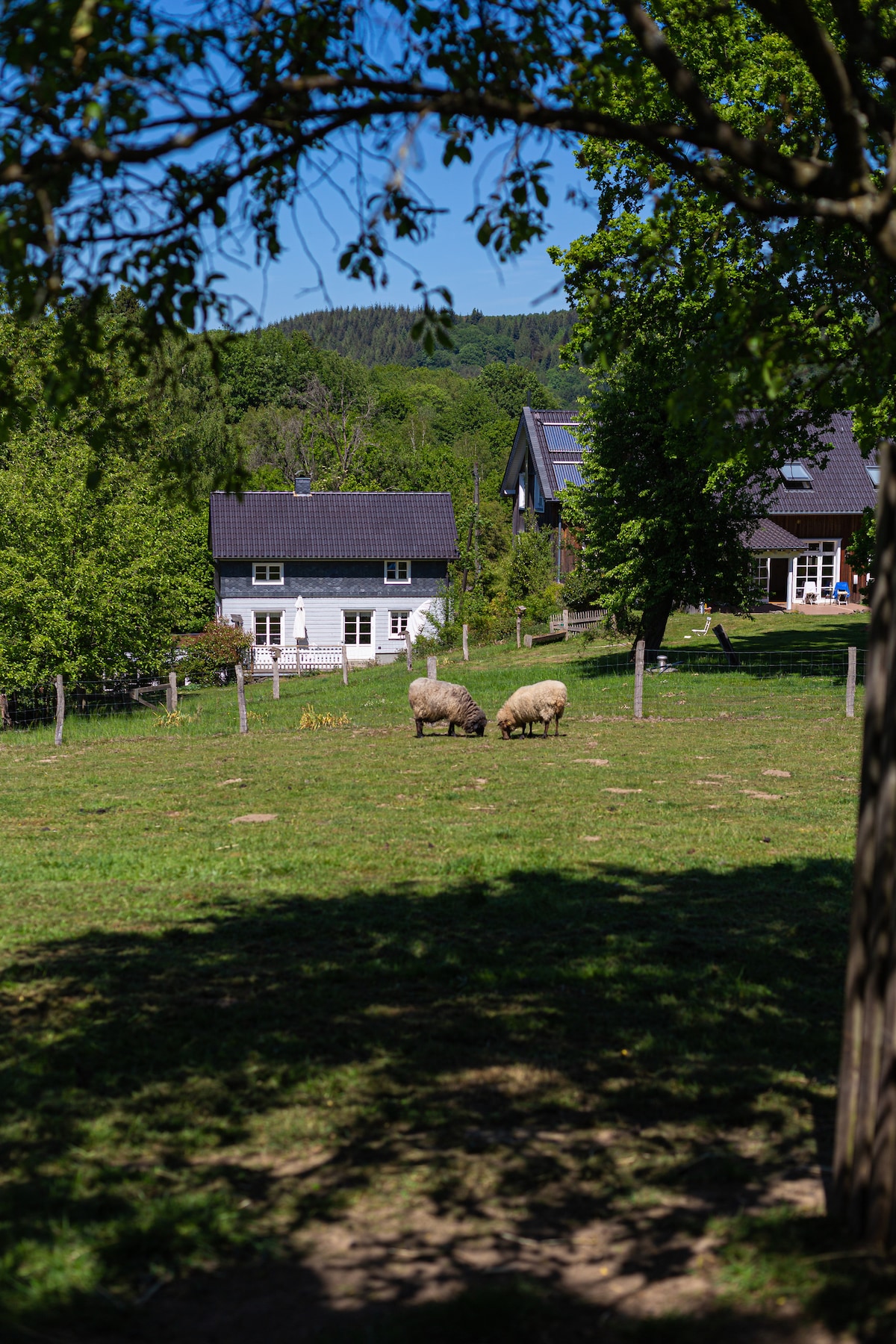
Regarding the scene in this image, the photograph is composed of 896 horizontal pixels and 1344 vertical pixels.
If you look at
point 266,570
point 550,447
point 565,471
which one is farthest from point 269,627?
point 550,447

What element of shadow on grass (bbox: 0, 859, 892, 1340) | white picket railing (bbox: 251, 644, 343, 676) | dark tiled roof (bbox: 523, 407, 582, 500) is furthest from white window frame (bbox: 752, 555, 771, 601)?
shadow on grass (bbox: 0, 859, 892, 1340)

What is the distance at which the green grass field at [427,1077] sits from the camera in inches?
163

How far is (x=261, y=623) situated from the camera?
56.8m

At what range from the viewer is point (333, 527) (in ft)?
190

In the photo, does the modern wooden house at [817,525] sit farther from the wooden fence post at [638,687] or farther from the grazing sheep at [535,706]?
the grazing sheep at [535,706]

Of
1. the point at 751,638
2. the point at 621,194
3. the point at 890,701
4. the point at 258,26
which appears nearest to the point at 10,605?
the point at 621,194

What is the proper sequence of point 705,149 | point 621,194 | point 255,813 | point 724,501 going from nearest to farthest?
point 705,149 → point 255,813 → point 621,194 → point 724,501

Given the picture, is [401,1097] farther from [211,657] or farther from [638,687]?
[211,657]

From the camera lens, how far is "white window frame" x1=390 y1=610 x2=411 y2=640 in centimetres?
5781

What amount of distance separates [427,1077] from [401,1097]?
27cm

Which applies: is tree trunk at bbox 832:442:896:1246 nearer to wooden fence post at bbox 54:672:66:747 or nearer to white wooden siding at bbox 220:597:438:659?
wooden fence post at bbox 54:672:66:747

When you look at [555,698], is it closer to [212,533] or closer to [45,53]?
[45,53]

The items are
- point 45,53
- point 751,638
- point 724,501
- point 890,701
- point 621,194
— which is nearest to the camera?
point 890,701

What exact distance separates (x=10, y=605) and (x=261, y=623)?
2587 centimetres
